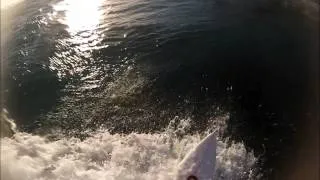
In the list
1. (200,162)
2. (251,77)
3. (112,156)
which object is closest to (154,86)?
(251,77)

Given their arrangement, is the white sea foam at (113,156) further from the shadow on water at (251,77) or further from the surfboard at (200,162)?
the shadow on water at (251,77)

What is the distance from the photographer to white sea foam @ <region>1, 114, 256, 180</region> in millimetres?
8758

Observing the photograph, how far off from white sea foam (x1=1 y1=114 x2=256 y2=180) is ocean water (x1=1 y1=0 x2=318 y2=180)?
0.07 ft

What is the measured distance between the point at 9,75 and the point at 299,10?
8.68m

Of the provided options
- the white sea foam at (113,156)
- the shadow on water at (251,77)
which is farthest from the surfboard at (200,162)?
the shadow on water at (251,77)

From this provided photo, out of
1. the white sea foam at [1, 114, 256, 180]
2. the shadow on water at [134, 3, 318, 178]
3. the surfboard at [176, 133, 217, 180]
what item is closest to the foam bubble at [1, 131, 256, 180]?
the white sea foam at [1, 114, 256, 180]

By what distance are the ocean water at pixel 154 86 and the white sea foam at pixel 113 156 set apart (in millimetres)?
22

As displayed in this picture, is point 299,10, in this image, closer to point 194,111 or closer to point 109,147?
point 194,111

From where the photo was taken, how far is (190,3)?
1555 centimetres

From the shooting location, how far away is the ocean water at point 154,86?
9.23 m

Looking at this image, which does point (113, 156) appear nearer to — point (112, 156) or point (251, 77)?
point (112, 156)

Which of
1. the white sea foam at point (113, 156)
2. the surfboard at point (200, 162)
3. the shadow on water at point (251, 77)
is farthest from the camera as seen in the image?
the shadow on water at point (251, 77)

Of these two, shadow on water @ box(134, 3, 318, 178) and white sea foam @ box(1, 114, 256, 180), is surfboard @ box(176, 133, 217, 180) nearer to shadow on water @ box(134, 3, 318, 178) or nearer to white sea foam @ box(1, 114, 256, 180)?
white sea foam @ box(1, 114, 256, 180)

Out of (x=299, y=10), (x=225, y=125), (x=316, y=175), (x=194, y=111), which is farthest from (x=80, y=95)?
(x=299, y=10)
